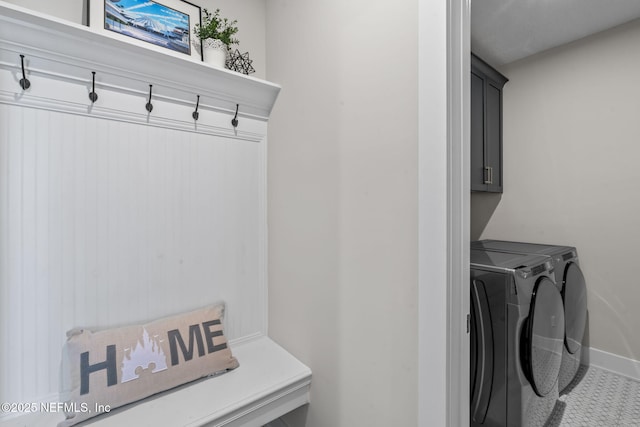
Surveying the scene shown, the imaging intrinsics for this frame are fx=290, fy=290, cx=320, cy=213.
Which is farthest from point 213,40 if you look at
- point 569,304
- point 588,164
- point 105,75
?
point 588,164

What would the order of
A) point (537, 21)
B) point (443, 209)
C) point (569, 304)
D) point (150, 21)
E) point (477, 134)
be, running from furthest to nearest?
point (477, 134), point (537, 21), point (569, 304), point (150, 21), point (443, 209)

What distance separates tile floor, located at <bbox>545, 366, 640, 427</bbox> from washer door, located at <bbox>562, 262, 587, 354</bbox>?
0.29 meters

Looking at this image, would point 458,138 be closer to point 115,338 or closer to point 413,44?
point 413,44

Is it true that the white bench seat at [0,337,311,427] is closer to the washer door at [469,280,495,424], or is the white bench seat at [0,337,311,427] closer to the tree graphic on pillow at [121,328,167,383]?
the tree graphic on pillow at [121,328,167,383]

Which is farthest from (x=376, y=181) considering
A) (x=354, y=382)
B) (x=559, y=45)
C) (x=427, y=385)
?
(x=559, y=45)

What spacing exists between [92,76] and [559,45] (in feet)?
9.61

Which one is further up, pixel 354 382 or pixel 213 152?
pixel 213 152

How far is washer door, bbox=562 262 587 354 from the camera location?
167cm

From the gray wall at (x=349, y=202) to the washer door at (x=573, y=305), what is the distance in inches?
52.4

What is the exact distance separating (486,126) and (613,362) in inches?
73.2

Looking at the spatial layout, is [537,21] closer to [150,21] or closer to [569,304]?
[569,304]

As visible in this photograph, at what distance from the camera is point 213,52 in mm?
1338

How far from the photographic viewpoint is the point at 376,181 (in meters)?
1.01

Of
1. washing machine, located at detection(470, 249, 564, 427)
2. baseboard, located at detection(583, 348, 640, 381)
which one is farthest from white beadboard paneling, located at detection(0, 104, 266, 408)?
baseboard, located at detection(583, 348, 640, 381)
